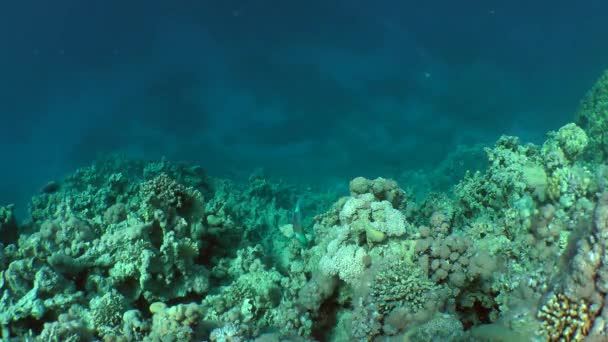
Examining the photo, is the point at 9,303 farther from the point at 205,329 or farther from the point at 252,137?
the point at 252,137

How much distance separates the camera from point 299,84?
1131 inches

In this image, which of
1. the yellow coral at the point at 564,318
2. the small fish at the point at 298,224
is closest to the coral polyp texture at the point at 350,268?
the yellow coral at the point at 564,318

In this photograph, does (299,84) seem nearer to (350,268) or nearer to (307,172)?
(307,172)

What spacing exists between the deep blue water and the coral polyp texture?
39.2 ft

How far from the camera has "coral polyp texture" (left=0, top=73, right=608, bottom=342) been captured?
325 centimetres

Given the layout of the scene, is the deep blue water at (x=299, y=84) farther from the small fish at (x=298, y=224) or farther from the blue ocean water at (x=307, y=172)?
the small fish at (x=298, y=224)

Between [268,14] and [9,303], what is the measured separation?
115ft

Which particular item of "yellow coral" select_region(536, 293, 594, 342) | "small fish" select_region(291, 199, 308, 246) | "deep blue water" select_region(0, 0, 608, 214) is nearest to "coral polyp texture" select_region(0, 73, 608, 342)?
"yellow coral" select_region(536, 293, 594, 342)

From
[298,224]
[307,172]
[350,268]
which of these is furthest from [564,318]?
[307,172]

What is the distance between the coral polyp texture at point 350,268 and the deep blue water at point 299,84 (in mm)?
11963

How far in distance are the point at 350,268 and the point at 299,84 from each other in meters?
24.9

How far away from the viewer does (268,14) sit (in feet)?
119

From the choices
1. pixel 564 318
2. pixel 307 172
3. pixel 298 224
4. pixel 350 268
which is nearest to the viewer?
pixel 564 318

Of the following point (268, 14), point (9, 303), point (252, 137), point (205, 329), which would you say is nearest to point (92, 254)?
point (9, 303)
